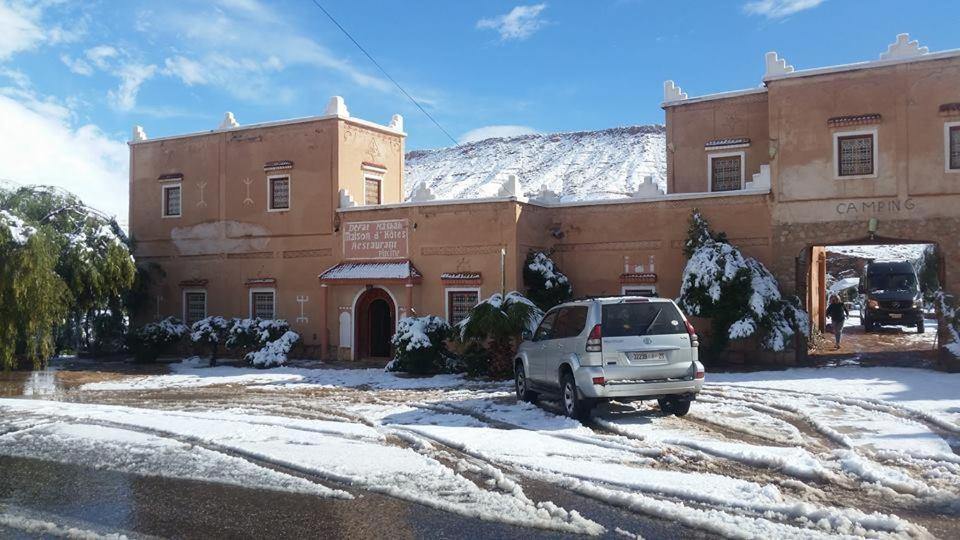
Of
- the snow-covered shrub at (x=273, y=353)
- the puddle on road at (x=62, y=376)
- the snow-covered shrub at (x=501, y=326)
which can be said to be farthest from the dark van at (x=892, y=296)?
the puddle on road at (x=62, y=376)

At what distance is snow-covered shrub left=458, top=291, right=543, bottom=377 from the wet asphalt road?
10057 millimetres

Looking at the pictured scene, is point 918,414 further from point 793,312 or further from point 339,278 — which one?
point 339,278

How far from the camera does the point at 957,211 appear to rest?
59.8 ft

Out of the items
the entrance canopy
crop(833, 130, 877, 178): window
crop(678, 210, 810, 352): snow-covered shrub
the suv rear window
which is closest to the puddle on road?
the entrance canopy

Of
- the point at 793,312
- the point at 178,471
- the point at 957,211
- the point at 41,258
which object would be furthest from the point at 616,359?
the point at 41,258

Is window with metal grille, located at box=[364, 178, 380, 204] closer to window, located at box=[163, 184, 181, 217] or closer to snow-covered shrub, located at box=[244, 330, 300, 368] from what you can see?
snow-covered shrub, located at box=[244, 330, 300, 368]

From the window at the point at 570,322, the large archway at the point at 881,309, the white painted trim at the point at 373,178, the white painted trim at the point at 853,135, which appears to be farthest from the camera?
the white painted trim at the point at 373,178

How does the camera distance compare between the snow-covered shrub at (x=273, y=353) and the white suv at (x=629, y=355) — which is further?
the snow-covered shrub at (x=273, y=353)

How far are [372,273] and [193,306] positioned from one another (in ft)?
26.5

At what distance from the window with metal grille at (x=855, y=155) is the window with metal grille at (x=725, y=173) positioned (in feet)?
11.5

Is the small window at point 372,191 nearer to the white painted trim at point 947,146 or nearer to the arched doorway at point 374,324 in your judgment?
the arched doorway at point 374,324

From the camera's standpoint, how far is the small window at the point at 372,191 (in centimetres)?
2544

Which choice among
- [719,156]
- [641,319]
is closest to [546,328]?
[641,319]

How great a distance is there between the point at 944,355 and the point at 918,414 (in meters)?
7.25
